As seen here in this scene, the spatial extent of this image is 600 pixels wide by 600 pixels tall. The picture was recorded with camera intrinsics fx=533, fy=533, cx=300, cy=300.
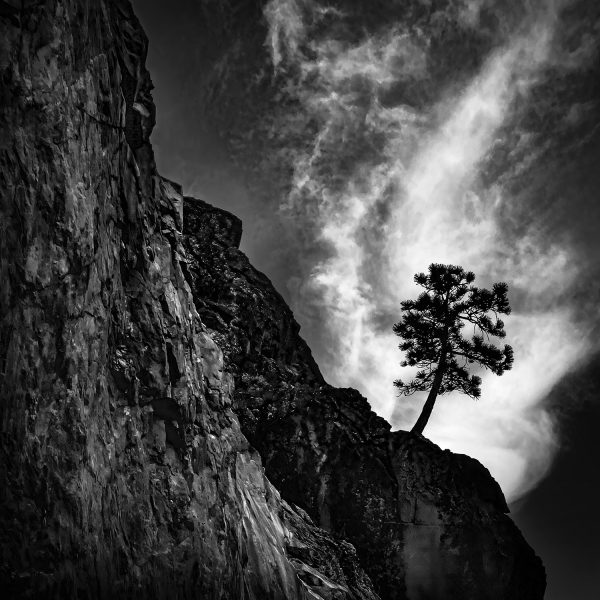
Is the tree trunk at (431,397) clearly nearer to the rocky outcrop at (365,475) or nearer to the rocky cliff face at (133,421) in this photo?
the rocky outcrop at (365,475)

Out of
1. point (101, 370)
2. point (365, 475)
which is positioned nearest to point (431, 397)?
point (365, 475)

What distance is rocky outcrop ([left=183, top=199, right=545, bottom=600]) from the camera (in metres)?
Result: 23.1

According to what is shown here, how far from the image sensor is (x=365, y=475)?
24391 mm

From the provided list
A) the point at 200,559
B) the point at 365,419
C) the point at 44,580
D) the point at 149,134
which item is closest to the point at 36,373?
the point at 44,580

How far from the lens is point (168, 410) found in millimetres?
14312

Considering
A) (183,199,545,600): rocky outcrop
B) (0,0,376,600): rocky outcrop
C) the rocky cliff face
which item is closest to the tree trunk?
(183,199,545,600): rocky outcrop

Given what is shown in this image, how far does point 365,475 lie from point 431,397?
7455 millimetres

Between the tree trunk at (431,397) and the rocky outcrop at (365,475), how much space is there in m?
2.03

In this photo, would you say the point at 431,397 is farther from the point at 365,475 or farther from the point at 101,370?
the point at 101,370

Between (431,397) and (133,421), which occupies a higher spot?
(431,397)

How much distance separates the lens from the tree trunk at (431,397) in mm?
28969

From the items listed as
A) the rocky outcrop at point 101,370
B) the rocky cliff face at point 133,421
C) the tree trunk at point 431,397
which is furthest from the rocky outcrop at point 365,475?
the rocky outcrop at point 101,370

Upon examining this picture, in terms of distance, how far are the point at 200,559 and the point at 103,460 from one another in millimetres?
3713

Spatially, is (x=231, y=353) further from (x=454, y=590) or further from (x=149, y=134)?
(x=454, y=590)
